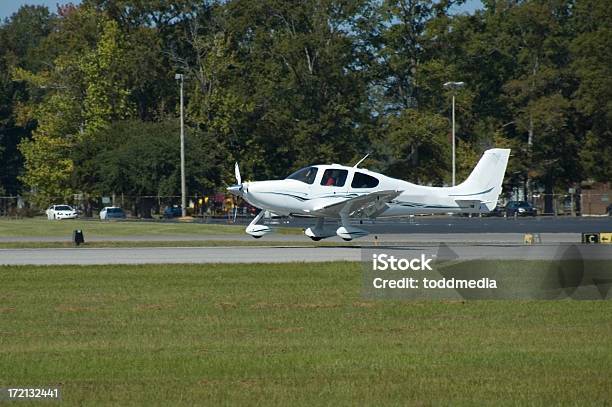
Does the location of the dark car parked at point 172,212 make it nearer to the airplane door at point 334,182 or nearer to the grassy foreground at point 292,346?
the airplane door at point 334,182

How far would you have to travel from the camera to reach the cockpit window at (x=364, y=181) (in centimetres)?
3622

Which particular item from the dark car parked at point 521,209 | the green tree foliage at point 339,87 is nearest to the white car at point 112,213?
the green tree foliage at point 339,87

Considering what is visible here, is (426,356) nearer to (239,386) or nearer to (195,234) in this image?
(239,386)

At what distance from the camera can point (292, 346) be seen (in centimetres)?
1451

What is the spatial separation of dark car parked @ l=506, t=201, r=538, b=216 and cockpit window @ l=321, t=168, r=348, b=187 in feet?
124

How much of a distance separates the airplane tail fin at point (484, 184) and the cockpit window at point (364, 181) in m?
3.11

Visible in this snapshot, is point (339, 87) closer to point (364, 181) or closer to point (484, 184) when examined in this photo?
point (484, 184)

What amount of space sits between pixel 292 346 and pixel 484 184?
2467cm

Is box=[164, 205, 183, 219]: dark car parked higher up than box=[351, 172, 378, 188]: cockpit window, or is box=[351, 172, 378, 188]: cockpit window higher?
box=[351, 172, 378, 188]: cockpit window

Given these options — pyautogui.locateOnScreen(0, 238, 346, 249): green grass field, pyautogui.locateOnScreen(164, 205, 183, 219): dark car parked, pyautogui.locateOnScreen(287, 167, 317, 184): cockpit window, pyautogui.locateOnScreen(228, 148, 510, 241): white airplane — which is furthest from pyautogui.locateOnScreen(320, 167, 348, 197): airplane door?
pyautogui.locateOnScreen(164, 205, 183, 219): dark car parked

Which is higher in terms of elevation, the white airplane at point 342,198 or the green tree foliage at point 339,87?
the green tree foliage at point 339,87

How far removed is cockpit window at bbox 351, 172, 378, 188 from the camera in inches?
1426

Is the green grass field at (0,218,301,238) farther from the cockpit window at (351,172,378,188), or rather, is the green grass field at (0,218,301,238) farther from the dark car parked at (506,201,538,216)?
the dark car parked at (506,201,538,216)

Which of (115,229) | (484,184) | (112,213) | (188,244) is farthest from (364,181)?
(112,213)
